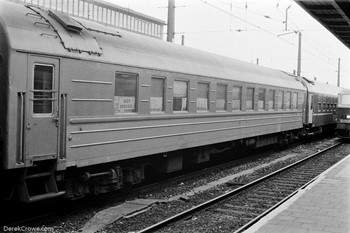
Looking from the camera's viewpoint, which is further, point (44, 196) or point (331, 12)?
point (331, 12)

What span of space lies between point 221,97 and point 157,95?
3.67 metres

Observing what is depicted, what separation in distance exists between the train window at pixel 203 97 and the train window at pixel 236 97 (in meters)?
1.95

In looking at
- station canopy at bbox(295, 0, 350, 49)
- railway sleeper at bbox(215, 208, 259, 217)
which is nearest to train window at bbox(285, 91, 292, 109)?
station canopy at bbox(295, 0, 350, 49)

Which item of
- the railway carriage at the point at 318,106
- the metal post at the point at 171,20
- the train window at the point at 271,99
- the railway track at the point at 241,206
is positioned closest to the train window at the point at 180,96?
the railway track at the point at 241,206

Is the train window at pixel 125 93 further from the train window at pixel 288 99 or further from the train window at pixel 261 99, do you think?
the train window at pixel 288 99

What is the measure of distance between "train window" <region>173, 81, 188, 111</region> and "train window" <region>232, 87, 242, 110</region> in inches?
126

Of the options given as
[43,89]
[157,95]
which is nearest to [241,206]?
[157,95]

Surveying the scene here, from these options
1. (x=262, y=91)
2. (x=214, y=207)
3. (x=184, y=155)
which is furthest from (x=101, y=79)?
(x=262, y=91)

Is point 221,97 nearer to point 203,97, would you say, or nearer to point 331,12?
point 203,97

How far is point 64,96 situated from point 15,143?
3.87 ft

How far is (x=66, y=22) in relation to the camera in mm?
7352

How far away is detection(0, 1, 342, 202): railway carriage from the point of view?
6332 millimetres

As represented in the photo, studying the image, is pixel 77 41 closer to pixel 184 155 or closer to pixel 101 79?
pixel 101 79

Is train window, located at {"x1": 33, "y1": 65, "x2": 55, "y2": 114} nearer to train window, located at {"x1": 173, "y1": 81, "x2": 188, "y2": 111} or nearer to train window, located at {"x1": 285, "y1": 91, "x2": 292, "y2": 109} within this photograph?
train window, located at {"x1": 173, "y1": 81, "x2": 188, "y2": 111}
